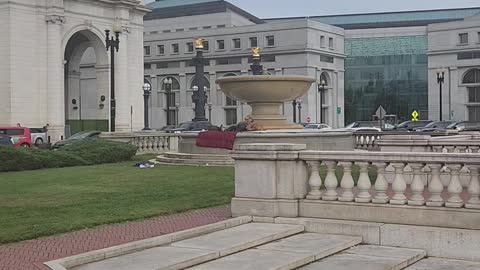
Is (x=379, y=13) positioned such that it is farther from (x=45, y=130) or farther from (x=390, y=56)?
(x=45, y=130)

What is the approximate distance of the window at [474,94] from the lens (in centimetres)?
10256

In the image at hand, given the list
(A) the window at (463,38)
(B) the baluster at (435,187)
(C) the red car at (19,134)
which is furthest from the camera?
(A) the window at (463,38)

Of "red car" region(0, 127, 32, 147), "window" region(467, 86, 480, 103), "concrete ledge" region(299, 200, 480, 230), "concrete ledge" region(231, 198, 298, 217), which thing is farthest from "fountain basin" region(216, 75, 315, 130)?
"window" region(467, 86, 480, 103)

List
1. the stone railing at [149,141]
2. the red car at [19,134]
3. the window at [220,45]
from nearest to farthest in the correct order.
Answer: the stone railing at [149,141], the red car at [19,134], the window at [220,45]

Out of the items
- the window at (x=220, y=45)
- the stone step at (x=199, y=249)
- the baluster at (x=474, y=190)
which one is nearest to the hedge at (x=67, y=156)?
the stone step at (x=199, y=249)

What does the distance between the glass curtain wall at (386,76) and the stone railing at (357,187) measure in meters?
107

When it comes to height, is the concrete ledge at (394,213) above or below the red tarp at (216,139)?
below

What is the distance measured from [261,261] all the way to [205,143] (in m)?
15.6

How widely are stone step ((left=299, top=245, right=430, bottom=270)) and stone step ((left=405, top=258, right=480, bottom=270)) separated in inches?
4.1

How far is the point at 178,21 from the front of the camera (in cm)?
12681

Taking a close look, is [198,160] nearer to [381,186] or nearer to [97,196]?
[97,196]

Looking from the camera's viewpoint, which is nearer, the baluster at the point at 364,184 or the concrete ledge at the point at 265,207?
the baluster at the point at 364,184

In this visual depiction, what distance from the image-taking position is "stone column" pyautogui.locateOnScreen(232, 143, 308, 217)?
11.1 metres

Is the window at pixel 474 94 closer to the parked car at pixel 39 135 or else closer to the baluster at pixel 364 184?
the parked car at pixel 39 135
